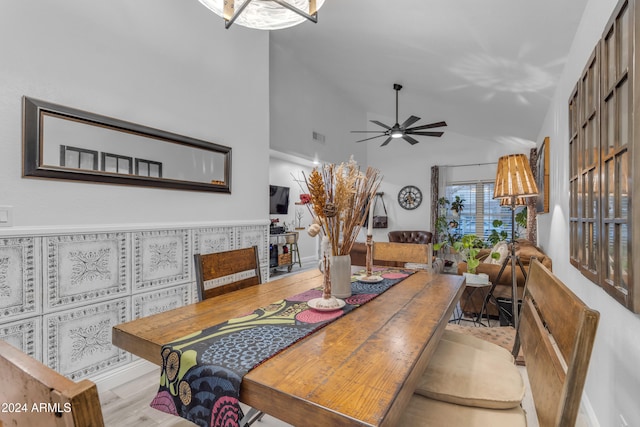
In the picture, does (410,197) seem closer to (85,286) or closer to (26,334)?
(85,286)

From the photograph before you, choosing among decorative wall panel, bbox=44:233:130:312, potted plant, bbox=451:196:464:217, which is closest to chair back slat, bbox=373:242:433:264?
decorative wall panel, bbox=44:233:130:312

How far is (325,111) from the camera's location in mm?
6230

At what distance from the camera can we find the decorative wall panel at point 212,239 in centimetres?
271

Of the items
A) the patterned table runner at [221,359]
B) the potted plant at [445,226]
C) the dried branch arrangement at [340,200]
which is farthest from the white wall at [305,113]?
the patterned table runner at [221,359]

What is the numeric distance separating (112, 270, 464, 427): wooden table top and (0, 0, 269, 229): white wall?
128 cm

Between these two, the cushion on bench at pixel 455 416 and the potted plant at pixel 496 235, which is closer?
the cushion on bench at pixel 455 416

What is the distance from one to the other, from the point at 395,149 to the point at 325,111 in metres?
2.40

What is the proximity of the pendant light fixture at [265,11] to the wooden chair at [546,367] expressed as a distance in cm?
154

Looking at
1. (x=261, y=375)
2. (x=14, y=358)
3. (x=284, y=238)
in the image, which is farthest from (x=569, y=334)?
(x=284, y=238)

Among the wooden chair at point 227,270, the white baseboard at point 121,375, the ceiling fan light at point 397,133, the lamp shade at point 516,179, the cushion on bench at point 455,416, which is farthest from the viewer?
the ceiling fan light at point 397,133

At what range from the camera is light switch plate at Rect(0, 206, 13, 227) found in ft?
5.58

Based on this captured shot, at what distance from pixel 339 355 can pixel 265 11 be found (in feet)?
5.37

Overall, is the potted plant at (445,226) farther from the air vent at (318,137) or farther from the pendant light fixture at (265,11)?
the pendant light fixture at (265,11)

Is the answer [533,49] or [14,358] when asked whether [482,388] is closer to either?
[14,358]
